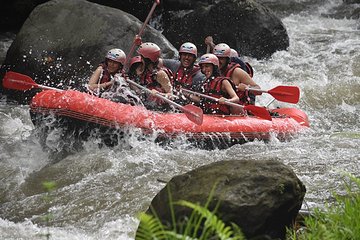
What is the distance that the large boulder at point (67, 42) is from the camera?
884cm

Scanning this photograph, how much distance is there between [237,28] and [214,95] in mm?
4809

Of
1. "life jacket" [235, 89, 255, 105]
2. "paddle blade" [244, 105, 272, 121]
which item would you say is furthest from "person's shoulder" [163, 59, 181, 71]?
"paddle blade" [244, 105, 272, 121]

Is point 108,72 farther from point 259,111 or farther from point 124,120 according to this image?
point 259,111

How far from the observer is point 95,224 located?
4504mm

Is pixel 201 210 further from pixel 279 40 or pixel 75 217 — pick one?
pixel 279 40

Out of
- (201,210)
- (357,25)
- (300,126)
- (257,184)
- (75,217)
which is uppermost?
(201,210)

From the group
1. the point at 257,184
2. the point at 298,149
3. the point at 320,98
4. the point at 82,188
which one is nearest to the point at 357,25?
the point at 320,98

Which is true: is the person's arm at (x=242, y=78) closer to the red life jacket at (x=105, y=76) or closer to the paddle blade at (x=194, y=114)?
the paddle blade at (x=194, y=114)

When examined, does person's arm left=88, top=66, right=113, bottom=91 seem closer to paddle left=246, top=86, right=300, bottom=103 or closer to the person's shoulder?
the person's shoulder

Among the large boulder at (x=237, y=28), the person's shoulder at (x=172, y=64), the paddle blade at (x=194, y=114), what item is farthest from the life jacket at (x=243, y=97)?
the large boulder at (x=237, y=28)

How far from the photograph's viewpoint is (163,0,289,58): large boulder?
11766 mm

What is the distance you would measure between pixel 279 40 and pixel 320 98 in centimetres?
269

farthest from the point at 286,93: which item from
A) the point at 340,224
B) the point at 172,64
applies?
the point at 340,224

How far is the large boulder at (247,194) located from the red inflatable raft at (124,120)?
3.04 m
